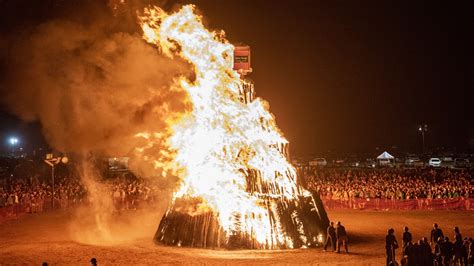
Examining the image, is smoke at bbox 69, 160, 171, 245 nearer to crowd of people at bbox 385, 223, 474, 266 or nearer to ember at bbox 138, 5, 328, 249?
ember at bbox 138, 5, 328, 249

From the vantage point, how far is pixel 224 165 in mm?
18891

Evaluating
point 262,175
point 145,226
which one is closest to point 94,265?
point 262,175

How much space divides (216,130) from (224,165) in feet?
4.82

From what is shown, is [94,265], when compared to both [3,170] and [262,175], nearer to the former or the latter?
[262,175]

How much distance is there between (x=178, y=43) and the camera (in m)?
19.8

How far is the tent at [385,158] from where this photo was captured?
65500 millimetres

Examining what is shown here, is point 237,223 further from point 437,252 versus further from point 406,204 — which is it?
point 406,204

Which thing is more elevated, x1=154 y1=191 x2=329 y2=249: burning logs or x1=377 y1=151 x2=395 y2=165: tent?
x1=377 y1=151 x2=395 y2=165: tent

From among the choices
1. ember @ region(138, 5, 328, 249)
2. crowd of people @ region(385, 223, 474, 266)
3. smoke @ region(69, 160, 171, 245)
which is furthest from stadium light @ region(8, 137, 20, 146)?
crowd of people @ region(385, 223, 474, 266)

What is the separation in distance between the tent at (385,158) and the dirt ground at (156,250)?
1616 inches

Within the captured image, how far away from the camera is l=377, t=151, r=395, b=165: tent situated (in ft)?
215

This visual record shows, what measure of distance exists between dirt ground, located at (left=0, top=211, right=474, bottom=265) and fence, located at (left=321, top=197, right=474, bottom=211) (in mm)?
4054

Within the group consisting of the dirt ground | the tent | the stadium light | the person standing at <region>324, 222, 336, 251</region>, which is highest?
the stadium light

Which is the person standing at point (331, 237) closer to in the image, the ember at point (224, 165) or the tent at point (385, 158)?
the ember at point (224, 165)
